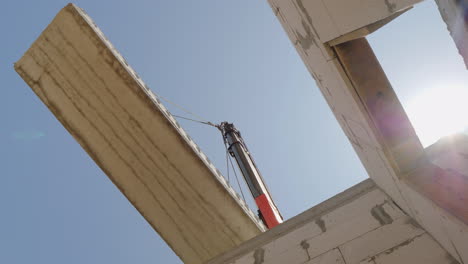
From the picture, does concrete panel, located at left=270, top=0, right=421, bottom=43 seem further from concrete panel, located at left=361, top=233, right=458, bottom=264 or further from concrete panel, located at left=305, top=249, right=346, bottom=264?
concrete panel, located at left=305, top=249, right=346, bottom=264

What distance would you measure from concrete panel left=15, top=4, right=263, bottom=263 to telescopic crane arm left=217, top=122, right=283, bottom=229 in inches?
102

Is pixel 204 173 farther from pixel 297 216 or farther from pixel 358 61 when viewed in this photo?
pixel 358 61

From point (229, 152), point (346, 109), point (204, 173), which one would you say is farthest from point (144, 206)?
point (229, 152)

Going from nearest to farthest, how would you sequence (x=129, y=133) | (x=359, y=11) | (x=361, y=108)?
(x=359, y=11)
(x=361, y=108)
(x=129, y=133)

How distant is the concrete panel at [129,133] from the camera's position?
150 inches

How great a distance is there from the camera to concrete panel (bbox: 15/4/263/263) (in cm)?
381

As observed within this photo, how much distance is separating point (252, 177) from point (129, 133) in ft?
13.6

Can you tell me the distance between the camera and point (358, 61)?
2.10 metres

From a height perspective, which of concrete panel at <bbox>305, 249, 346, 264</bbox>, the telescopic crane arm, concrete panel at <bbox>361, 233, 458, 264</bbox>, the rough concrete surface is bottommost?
the telescopic crane arm

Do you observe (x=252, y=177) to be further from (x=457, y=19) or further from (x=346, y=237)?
(x=457, y=19)

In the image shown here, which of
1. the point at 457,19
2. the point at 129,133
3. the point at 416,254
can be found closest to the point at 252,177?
the point at 129,133

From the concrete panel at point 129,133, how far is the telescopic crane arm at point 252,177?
2.58 meters

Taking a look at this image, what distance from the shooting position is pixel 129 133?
3959 millimetres

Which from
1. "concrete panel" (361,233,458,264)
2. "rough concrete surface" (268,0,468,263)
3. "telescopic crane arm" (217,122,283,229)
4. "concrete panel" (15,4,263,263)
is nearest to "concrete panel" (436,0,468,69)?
"rough concrete surface" (268,0,468,263)
